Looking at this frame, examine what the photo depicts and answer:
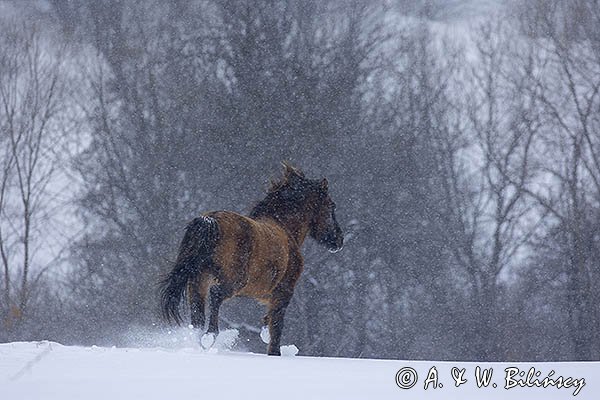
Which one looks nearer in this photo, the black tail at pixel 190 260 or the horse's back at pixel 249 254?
the black tail at pixel 190 260

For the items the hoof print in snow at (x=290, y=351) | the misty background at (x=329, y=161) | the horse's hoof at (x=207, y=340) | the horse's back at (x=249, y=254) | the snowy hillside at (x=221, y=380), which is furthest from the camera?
the misty background at (x=329, y=161)

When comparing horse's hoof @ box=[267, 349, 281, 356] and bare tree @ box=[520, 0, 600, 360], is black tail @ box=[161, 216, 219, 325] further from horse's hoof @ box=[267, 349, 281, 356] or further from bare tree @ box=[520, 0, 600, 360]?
bare tree @ box=[520, 0, 600, 360]

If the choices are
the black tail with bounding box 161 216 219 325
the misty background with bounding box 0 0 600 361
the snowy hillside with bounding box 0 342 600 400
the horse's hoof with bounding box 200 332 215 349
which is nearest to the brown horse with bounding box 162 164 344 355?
the black tail with bounding box 161 216 219 325

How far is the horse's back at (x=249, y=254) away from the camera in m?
8.99

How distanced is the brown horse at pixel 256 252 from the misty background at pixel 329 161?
10.3 metres

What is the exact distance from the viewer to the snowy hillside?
158 inches

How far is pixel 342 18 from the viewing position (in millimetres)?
24047

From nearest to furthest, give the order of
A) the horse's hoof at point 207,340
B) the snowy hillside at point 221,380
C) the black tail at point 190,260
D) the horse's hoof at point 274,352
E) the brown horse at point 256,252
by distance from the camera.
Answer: the snowy hillside at point 221,380 < the horse's hoof at point 207,340 < the black tail at point 190,260 < the brown horse at point 256,252 < the horse's hoof at point 274,352

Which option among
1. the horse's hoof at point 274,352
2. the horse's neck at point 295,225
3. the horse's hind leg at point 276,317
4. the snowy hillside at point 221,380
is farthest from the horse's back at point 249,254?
the snowy hillside at point 221,380

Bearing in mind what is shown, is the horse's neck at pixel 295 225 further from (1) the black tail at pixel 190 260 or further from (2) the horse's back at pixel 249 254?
(1) the black tail at pixel 190 260

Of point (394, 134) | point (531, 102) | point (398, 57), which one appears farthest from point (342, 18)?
point (531, 102)

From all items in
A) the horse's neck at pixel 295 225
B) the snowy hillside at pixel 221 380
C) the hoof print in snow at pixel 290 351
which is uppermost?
the horse's neck at pixel 295 225

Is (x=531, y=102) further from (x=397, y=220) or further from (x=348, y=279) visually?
(x=348, y=279)

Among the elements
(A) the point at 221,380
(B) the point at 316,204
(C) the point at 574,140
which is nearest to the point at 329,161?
(C) the point at 574,140
